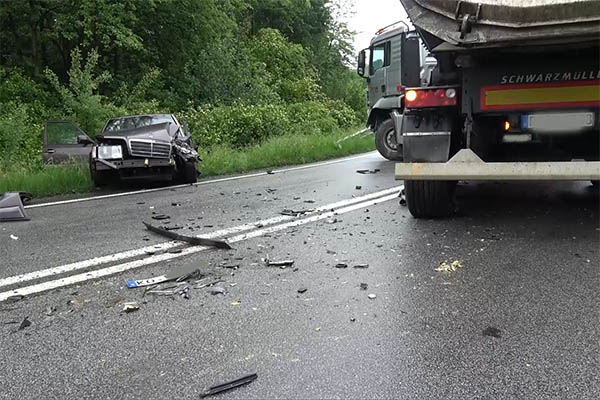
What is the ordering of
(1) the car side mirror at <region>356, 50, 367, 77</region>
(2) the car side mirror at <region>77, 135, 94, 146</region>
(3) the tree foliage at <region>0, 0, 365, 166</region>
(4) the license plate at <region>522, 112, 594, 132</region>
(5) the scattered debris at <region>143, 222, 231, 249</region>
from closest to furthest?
(5) the scattered debris at <region>143, 222, 231, 249</region>
(4) the license plate at <region>522, 112, 594, 132</region>
(2) the car side mirror at <region>77, 135, 94, 146</region>
(1) the car side mirror at <region>356, 50, 367, 77</region>
(3) the tree foliage at <region>0, 0, 365, 166</region>

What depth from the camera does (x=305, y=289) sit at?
3.88 metres

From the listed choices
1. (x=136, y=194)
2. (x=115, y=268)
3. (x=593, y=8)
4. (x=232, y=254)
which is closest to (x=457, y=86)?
(x=593, y=8)

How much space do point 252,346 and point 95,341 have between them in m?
0.92

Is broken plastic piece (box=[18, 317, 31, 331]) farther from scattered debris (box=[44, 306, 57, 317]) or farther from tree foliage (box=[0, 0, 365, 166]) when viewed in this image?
tree foliage (box=[0, 0, 365, 166])

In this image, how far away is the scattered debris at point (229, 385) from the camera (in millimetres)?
2503

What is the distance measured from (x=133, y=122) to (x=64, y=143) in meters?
2.12

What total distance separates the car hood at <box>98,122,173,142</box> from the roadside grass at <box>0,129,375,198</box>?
3.17 ft

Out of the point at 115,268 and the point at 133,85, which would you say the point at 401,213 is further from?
the point at 133,85

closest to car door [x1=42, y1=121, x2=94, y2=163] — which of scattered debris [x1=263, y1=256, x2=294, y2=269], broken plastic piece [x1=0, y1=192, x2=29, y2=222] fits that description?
broken plastic piece [x1=0, y1=192, x2=29, y2=222]

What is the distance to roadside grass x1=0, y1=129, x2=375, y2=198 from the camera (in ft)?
30.6

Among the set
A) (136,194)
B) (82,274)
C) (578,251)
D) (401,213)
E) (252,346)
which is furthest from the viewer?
(136,194)

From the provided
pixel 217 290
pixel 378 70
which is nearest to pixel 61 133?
pixel 378 70

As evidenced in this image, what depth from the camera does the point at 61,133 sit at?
39.2ft

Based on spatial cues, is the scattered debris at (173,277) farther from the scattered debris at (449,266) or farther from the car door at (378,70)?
the car door at (378,70)
